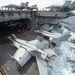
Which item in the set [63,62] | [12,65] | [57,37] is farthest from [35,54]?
[57,37]

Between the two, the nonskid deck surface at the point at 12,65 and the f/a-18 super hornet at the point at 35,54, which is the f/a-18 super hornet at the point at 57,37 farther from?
the nonskid deck surface at the point at 12,65

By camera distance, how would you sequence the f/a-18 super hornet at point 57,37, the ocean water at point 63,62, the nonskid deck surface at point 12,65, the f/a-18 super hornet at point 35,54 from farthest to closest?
the f/a-18 super hornet at point 57,37, the ocean water at point 63,62, the f/a-18 super hornet at point 35,54, the nonskid deck surface at point 12,65

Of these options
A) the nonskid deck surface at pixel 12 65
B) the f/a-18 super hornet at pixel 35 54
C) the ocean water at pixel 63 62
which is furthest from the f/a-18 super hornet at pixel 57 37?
the nonskid deck surface at pixel 12 65

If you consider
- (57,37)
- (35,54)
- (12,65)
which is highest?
(57,37)

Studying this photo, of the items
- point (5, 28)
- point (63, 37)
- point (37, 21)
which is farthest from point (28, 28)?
point (63, 37)

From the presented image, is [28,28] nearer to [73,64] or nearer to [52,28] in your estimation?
[52,28]

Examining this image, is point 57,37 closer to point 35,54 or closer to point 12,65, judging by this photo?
point 35,54

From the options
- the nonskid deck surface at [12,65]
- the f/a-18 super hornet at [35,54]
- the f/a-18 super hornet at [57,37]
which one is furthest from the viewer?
the f/a-18 super hornet at [57,37]

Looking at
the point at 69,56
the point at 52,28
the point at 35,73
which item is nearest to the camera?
the point at 35,73

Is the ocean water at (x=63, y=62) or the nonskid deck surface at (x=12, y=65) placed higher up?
the nonskid deck surface at (x=12, y=65)
